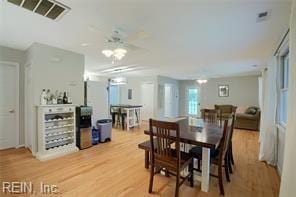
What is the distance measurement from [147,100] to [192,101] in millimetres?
3189

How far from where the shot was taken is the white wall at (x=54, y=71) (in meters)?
3.59

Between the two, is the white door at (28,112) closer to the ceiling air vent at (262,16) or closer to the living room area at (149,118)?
the living room area at (149,118)

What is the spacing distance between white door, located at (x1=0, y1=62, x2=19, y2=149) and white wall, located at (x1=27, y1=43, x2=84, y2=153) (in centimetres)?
62

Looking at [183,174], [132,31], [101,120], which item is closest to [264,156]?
[183,174]

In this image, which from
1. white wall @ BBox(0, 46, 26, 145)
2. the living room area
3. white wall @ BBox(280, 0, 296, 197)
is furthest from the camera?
white wall @ BBox(0, 46, 26, 145)

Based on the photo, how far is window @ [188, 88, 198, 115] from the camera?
1030cm

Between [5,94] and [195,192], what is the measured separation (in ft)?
15.2

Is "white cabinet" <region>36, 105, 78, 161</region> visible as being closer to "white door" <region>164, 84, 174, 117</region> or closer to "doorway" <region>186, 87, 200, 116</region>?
"white door" <region>164, 84, 174, 117</region>

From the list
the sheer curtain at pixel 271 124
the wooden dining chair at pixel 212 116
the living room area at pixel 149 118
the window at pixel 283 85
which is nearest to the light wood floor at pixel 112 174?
the living room area at pixel 149 118

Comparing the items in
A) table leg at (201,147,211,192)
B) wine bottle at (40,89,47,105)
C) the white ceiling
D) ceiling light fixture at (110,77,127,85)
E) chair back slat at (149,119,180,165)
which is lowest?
table leg at (201,147,211,192)

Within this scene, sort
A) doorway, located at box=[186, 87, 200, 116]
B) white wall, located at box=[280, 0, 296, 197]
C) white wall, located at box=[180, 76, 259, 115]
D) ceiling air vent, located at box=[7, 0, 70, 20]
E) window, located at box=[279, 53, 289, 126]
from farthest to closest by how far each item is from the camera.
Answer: doorway, located at box=[186, 87, 200, 116] → white wall, located at box=[180, 76, 259, 115] → window, located at box=[279, 53, 289, 126] → ceiling air vent, located at box=[7, 0, 70, 20] → white wall, located at box=[280, 0, 296, 197]

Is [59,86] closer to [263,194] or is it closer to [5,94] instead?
[5,94]

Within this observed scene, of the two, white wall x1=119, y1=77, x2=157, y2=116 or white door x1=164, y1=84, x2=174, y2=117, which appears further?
white door x1=164, y1=84, x2=174, y2=117

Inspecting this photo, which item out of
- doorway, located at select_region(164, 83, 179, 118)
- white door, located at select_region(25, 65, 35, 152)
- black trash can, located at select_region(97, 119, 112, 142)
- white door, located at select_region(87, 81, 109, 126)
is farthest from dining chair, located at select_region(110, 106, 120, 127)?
white door, located at select_region(25, 65, 35, 152)
